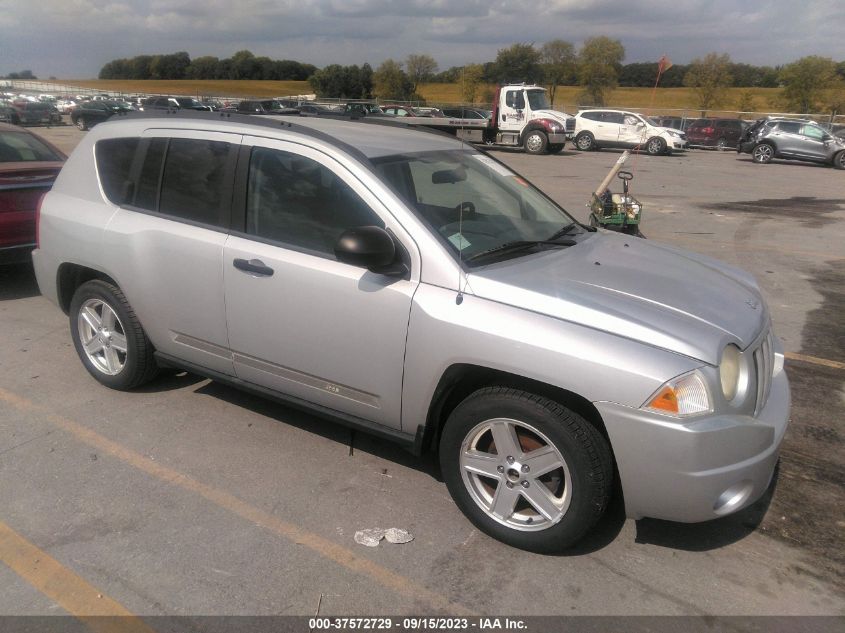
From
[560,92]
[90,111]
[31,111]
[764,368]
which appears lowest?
[31,111]

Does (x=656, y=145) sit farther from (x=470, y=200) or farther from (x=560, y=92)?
(x=560, y=92)

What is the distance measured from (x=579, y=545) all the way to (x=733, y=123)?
32.8 meters

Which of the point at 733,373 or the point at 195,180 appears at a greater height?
the point at 195,180

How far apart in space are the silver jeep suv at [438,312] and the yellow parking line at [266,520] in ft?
1.52

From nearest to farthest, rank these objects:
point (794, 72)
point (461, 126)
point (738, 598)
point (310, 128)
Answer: point (738, 598) < point (310, 128) < point (461, 126) < point (794, 72)

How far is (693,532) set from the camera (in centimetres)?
320

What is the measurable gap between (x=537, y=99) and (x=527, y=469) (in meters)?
25.4

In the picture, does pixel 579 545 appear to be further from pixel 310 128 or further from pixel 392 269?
pixel 310 128

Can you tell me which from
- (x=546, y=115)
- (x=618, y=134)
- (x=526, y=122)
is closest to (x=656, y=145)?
(x=618, y=134)

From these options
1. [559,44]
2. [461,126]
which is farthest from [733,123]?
[461,126]

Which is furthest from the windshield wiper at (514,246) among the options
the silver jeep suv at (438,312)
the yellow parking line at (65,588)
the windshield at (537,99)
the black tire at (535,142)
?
the windshield at (537,99)

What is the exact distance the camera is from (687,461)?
102 inches

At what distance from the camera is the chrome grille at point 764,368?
291 centimetres

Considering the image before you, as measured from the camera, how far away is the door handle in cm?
348
